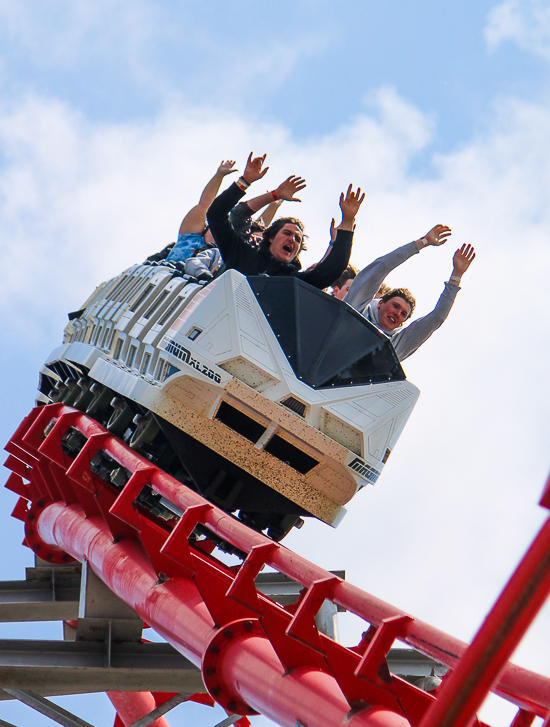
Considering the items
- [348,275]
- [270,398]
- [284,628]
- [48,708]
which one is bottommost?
[48,708]

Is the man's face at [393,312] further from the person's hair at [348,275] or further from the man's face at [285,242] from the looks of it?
the person's hair at [348,275]

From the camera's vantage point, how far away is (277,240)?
6094 mm

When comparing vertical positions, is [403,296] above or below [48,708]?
above

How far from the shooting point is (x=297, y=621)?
312 centimetres

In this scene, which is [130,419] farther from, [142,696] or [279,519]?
[142,696]

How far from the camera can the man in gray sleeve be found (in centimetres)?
631

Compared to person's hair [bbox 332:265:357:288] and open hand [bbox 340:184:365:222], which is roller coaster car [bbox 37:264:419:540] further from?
person's hair [bbox 332:265:357:288]

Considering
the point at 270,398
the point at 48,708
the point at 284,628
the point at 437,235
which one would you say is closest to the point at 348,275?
the point at 437,235

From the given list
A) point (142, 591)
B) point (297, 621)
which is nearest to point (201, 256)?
point (142, 591)

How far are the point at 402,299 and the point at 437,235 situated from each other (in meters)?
0.73

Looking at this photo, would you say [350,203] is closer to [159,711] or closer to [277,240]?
[277,240]

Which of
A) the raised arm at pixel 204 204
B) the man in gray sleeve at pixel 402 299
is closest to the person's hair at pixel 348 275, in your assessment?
the man in gray sleeve at pixel 402 299

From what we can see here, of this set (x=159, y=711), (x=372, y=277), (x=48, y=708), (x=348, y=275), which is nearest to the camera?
(x=48, y=708)

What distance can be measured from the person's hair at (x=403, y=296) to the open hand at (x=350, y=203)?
81cm
